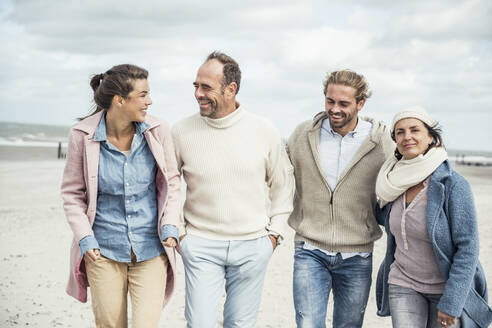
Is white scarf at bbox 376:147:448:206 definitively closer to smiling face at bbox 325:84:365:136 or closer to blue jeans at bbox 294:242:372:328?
smiling face at bbox 325:84:365:136

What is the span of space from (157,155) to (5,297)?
451cm

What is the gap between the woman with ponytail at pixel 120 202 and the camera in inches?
141

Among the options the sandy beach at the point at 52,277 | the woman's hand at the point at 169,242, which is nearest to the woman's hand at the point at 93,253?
the woman's hand at the point at 169,242

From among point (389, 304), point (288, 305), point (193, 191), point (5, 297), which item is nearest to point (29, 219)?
point (5, 297)

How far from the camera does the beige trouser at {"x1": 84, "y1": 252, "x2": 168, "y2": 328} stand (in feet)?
11.9

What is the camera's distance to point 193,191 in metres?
4.07

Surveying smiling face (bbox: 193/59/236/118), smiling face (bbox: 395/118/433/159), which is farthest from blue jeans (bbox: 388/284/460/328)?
smiling face (bbox: 193/59/236/118)

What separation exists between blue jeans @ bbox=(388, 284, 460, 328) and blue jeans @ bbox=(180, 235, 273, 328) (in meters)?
Result: 1.02

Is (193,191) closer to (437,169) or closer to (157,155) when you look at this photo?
(157,155)

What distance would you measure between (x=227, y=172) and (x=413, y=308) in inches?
61.7

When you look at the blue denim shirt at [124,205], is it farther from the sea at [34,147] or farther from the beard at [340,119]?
the sea at [34,147]

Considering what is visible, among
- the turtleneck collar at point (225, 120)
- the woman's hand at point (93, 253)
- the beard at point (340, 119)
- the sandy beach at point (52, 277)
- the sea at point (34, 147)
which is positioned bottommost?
the sea at point (34, 147)

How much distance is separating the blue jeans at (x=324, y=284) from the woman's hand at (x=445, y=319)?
795 millimetres

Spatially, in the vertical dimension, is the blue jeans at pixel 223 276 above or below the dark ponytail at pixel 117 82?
below
